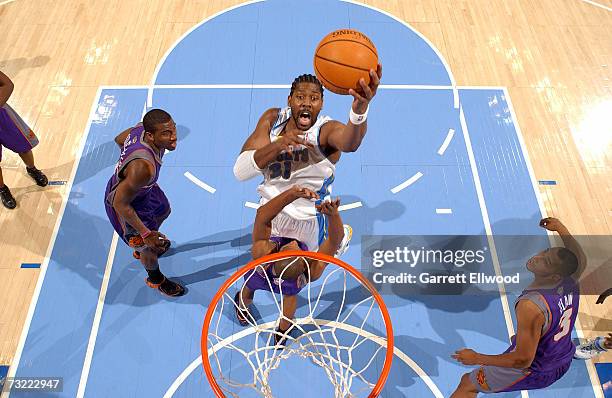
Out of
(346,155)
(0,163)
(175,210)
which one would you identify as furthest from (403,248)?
(0,163)

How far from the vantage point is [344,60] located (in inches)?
166

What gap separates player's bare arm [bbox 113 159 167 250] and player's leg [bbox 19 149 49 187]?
6.65 ft

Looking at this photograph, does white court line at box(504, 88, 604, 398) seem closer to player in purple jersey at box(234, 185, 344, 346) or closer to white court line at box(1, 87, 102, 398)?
player in purple jersey at box(234, 185, 344, 346)

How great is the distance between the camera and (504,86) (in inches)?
273

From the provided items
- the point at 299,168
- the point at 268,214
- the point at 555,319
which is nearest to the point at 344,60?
the point at 299,168

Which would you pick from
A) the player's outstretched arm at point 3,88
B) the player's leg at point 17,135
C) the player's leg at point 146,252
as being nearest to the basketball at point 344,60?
the player's leg at point 146,252

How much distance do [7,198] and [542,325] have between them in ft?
16.9

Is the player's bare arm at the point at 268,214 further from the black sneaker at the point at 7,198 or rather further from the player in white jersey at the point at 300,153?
the black sneaker at the point at 7,198

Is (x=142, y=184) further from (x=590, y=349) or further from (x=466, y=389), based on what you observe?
(x=590, y=349)

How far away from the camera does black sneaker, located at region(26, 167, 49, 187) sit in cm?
579

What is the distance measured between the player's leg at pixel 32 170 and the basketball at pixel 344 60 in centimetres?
325

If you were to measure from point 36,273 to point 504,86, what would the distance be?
18.9ft

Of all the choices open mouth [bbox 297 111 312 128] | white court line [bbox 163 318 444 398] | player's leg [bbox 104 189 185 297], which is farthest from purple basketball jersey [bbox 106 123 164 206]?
white court line [bbox 163 318 444 398]

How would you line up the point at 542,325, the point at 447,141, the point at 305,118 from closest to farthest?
the point at 542,325 < the point at 305,118 < the point at 447,141
